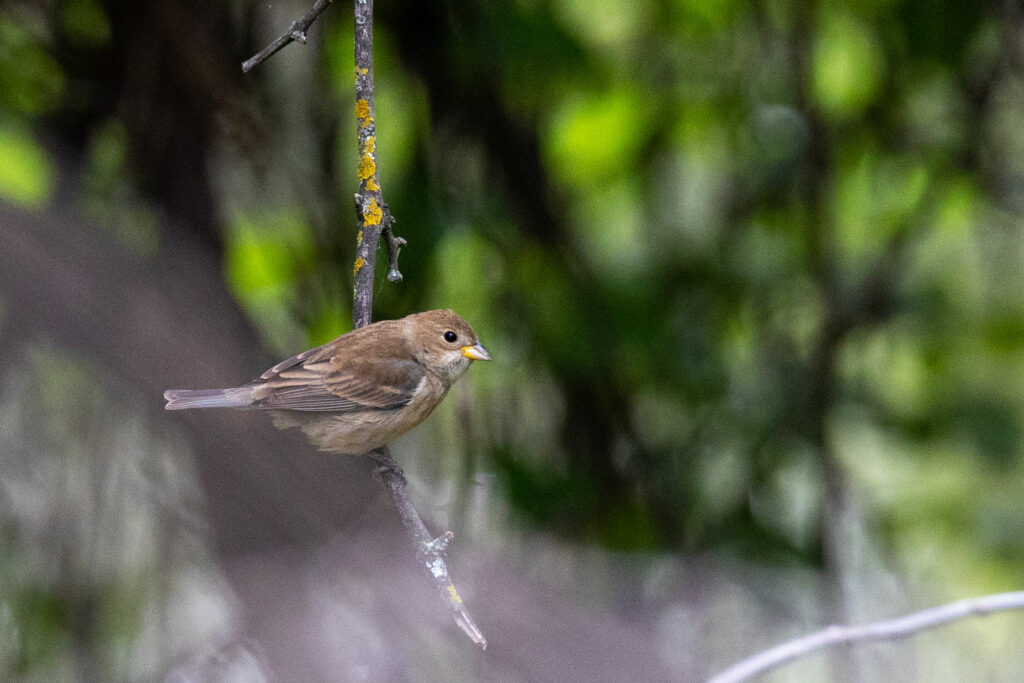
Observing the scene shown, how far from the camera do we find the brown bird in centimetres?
313

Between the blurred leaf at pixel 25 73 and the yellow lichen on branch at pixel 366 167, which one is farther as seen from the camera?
the blurred leaf at pixel 25 73

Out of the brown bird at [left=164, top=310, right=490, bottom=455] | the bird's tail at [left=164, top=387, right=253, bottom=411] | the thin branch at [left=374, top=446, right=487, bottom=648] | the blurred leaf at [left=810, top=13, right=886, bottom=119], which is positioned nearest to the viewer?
the thin branch at [left=374, top=446, right=487, bottom=648]

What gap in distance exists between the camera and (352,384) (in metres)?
3.24

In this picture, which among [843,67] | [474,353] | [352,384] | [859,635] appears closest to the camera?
[859,635]

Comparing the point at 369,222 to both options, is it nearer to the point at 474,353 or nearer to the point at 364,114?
the point at 364,114

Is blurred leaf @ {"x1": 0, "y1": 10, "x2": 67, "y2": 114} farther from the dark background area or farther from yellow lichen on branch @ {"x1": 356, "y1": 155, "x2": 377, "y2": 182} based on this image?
yellow lichen on branch @ {"x1": 356, "y1": 155, "x2": 377, "y2": 182}

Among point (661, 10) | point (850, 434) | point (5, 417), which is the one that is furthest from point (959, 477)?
point (5, 417)

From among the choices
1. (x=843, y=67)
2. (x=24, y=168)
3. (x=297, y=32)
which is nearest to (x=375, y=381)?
(x=297, y=32)

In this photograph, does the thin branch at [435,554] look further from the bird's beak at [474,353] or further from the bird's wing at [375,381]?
the bird's beak at [474,353]

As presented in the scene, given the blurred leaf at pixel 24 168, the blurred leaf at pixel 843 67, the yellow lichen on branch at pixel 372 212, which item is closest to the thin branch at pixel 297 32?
the yellow lichen on branch at pixel 372 212

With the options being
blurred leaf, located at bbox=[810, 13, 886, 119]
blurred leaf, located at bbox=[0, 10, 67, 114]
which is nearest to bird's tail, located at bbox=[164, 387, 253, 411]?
blurred leaf, located at bbox=[0, 10, 67, 114]

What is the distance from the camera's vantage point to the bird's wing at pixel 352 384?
318 centimetres

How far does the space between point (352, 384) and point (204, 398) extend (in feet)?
2.01

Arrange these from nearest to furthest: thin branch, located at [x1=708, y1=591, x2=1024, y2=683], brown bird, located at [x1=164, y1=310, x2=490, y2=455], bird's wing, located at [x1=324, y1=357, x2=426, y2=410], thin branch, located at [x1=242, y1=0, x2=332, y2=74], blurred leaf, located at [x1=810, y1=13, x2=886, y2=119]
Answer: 1. thin branch, located at [x1=708, y1=591, x2=1024, y2=683]
2. thin branch, located at [x1=242, y1=0, x2=332, y2=74]
3. brown bird, located at [x1=164, y1=310, x2=490, y2=455]
4. bird's wing, located at [x1=324, y1=357, x2=426, y2=410]
5. blurred leaf, located at [x1=810, y1=13, x2=886, y2=119]
